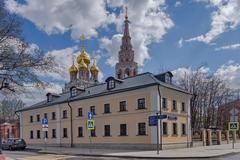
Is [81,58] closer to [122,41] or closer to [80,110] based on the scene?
[122,41]

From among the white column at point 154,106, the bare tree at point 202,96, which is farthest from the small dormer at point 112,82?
the bare tree at point 202,96

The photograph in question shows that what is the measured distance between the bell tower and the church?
117 feet

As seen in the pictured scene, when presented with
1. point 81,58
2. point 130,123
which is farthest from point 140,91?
point 81,58

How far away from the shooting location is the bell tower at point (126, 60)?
79.2 meters

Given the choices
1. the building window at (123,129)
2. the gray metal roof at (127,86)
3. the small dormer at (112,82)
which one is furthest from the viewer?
the small dormer at (112,82)

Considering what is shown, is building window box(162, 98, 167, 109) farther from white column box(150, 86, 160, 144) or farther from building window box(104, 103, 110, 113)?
building window box(104, 103, 110, 113)

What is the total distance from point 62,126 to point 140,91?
47.0 ft

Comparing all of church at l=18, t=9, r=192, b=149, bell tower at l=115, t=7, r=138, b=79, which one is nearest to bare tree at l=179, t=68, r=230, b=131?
church at l=18, t=9, r=192, b=149

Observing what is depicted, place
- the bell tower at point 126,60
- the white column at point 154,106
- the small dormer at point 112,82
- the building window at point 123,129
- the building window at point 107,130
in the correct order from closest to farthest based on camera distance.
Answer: the white column at point 154,106 < the building window at point 123,129 < the building window at point 107,130 < the small dormer at point 112,82 < the bell tower at point 126,60

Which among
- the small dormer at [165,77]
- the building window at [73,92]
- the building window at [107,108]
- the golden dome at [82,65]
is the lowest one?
the building window at [107,108]

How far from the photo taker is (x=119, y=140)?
32.4m

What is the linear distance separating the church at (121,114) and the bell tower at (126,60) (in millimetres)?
35593

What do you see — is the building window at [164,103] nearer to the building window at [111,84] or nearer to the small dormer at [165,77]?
the small dormer at [165,77]

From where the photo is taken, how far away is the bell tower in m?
79.2
